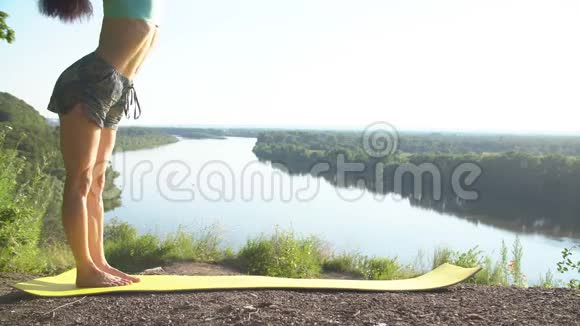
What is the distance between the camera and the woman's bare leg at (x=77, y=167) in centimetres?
267

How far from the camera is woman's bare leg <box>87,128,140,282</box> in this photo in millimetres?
2920

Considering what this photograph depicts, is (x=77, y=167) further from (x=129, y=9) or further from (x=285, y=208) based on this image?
(x=285, y=208)

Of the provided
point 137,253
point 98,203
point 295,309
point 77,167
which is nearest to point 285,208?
point 137,253

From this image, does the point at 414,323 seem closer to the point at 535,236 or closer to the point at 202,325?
the point at 202,325

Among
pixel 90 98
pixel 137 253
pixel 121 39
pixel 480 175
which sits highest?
pixel 121 39

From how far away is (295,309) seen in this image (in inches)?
95.0

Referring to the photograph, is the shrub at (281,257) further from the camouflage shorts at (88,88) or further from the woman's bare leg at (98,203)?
the camouflage shorts at (88,88)

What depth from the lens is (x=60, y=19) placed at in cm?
303

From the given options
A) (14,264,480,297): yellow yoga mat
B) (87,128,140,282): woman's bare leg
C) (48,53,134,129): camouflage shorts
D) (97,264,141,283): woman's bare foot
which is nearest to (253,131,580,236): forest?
(14,264,480,297): yellow yoga mat

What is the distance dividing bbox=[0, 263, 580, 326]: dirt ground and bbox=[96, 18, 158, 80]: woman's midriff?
1.23 meters

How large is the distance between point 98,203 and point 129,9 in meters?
1.08

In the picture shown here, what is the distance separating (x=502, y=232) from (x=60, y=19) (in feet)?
80.4

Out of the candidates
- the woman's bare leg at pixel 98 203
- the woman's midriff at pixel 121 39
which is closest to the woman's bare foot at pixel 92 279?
the woman's bare leg at pixel 98 203

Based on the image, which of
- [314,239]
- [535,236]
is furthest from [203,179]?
[314,239]
